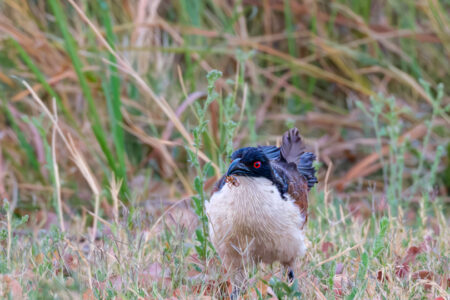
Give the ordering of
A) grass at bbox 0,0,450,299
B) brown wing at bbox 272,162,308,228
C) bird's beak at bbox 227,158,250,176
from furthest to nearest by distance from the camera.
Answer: grass at bbox 0,0,450,299 → brown wing at bbox 272,162,308,228 → bird's beak at bbox 227,158,250,176

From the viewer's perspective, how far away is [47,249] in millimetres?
2902

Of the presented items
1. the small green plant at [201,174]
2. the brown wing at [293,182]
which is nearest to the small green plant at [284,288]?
the brown wing at [293,182]

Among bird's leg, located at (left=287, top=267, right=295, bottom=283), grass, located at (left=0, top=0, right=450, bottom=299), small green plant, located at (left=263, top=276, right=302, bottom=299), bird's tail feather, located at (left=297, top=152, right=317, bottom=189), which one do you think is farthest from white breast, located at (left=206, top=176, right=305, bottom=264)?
bird's tail feather, located at (left=297, top=152, right=317, bottom=189)

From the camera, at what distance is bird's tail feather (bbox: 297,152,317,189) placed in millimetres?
3334

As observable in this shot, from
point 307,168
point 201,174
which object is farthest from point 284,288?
point 307,168

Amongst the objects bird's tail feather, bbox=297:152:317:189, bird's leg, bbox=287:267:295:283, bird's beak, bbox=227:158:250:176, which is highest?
bird's beak, bbox=227:158:250:176

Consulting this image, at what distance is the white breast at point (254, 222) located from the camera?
2562 mm

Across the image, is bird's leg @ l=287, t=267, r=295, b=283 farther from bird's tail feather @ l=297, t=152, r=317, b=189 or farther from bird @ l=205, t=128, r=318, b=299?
bird's tail feather @ l=297, t=152, r=317, b=189

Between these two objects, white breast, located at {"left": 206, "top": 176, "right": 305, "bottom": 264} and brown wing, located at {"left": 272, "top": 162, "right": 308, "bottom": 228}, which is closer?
white breast, located at {"left": 206, "top": 176, "right": 305, "bottom": 264}

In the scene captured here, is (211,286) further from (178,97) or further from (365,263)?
(178,97)

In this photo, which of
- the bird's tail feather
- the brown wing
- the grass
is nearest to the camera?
the brown wing

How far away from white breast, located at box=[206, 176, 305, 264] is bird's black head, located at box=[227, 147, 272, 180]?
0.12ft

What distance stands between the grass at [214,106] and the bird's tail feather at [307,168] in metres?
0.27

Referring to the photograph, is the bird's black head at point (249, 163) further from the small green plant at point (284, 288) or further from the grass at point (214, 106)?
the grass at point (214, 106)
